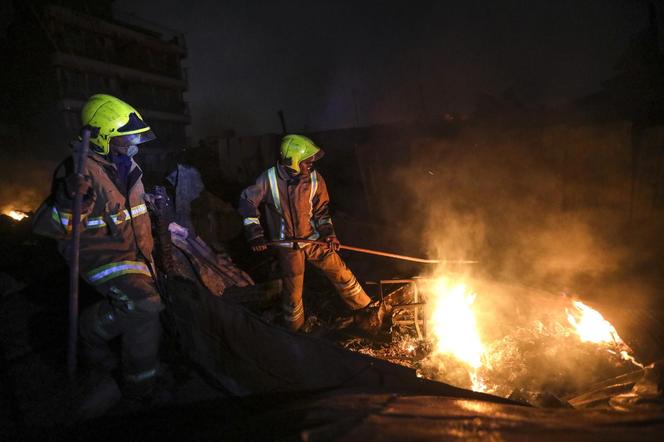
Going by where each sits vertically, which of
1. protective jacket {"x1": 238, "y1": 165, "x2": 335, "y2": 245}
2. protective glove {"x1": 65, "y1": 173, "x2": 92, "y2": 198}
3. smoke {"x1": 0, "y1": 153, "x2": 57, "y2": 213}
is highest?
smoke {"x1": 0, "y1": 153, "x2": 57, "y2": 213}

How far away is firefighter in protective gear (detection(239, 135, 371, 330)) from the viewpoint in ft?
13.8

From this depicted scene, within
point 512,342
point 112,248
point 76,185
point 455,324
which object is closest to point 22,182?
point 112,248

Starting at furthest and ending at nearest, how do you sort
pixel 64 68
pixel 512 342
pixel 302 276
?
pixel 64 68 → pixel 302 276 → pixel 512 342

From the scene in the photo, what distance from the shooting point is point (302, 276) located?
4.46 metres

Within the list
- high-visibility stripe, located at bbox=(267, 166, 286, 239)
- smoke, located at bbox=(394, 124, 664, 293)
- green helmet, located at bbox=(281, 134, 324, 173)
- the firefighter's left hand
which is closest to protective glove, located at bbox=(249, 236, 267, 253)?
high-visibility stripe, located at bbox=(267, 166, 286, 239)

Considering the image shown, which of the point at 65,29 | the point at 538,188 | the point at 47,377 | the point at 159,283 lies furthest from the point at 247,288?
the point at 65,29

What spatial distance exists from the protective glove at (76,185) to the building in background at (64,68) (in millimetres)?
25334

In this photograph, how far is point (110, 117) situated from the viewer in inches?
116

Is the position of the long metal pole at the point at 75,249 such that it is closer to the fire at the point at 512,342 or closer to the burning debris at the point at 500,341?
the burning debris at the point at 500,341

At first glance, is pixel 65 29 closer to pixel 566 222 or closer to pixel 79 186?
pixel 79 186

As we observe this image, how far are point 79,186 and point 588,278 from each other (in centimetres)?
602

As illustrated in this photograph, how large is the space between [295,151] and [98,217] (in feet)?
6.87

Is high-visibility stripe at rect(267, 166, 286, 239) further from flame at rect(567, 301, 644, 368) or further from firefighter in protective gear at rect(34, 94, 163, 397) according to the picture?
flame at rect(567, 301, 644, 368)

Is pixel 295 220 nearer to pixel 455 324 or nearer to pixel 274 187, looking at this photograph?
pixel 274 187
